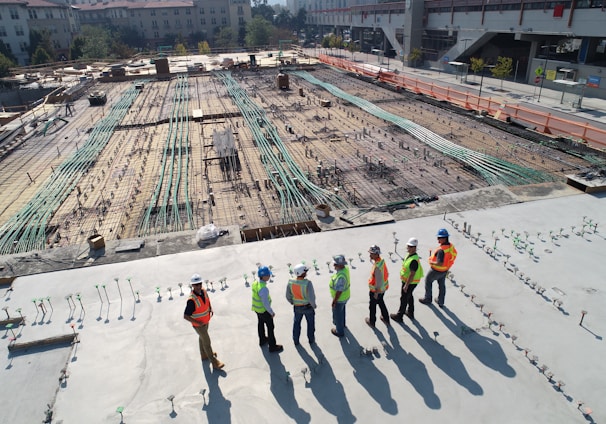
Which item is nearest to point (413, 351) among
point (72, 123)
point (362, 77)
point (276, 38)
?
point (72, 123)

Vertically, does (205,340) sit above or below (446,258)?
below

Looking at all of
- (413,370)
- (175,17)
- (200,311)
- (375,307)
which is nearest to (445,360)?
(413,370)

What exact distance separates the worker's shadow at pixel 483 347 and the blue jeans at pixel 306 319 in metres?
2.06

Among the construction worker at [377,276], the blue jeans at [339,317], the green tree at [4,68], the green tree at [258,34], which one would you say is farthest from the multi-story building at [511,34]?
the green tree at [4,68]

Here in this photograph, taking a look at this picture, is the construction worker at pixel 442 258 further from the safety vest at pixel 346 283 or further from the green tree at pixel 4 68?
the green tree at pixel 4 68

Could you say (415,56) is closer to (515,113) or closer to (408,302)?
(515,113)

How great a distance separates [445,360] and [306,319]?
195cm

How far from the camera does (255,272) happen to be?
24.3 ft

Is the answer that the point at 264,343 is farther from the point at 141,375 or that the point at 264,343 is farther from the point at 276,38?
the point at 276,38

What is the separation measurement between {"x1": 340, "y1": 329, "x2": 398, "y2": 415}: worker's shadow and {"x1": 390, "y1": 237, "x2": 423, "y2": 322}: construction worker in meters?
0.87

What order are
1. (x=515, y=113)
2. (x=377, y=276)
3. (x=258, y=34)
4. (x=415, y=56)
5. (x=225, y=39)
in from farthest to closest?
(x=225, y=39)
(x=258, y=34)
(x=415, y=56)
(x=515, y=113)
(x=377, y=276)

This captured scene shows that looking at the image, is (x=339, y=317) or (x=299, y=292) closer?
(x=299, y=292)

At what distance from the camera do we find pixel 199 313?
507cm

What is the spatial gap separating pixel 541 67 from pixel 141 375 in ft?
110
